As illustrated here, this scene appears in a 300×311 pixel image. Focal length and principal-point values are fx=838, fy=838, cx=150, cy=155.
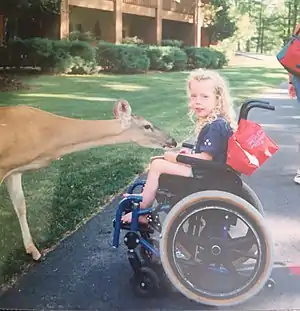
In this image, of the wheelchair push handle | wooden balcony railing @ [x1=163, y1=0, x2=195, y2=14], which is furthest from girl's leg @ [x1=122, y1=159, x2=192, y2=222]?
wooden balcony railing @ [x1=163, y1=0, x2=195, y2=14]

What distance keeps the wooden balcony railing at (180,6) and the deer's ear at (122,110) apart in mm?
437

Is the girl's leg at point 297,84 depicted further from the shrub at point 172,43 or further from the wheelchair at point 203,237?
the shrub at point 172,43

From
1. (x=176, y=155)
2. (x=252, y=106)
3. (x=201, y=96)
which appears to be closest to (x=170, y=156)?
(x=176, y=155)

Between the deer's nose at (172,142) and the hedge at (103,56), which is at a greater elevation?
the hedge at (103,56)

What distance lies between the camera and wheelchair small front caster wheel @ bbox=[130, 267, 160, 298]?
347 cm

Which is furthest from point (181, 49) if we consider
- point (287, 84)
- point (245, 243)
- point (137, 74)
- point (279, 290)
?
point (279, 290)

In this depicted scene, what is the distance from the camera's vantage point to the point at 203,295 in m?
3.45

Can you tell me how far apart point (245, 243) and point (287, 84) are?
2.24ft

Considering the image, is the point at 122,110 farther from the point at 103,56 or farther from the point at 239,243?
the point at 239,243

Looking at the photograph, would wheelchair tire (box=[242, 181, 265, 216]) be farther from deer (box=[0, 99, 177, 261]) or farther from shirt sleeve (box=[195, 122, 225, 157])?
deer (box=[0, 99, 177, 261])

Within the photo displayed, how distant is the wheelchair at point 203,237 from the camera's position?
3406 mm

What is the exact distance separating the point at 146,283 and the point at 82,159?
58 centimetres

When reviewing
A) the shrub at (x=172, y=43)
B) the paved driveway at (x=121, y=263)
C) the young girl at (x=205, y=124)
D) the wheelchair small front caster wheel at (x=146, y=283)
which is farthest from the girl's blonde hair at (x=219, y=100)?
the wheelchair small front caster wheel at (x=146, y=283)

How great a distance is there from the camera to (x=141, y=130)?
11.4 ft
